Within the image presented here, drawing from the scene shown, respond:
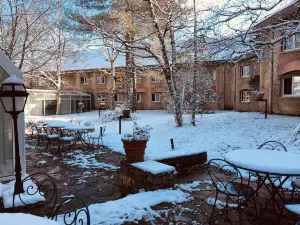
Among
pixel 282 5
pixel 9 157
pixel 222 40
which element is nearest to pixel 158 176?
pixel 9 157

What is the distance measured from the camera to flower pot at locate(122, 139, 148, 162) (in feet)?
17.1

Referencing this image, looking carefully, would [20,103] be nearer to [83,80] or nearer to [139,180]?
[139,180]

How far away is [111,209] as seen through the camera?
148 inches

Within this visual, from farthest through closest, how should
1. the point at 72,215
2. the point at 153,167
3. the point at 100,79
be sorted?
1. the point at 100,79
2. the point at 153,167
3. the point at 72,215

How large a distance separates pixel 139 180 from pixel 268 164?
242 centimetres

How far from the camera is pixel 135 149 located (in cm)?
526

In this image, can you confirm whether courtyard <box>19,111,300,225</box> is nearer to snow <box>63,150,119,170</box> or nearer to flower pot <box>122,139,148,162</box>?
snow <box>63,150,119,170</box>

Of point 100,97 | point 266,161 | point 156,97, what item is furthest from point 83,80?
point 266,161

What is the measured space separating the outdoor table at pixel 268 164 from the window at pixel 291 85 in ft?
39.6

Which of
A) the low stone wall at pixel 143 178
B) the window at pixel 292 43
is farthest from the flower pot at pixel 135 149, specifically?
the window at pixel 292 43

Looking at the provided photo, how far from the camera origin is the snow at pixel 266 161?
10.1 feet

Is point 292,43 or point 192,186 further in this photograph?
point 292,43

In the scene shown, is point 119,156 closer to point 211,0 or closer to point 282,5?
point 211,0

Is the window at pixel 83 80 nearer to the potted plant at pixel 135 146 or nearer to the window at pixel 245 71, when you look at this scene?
the window at pixel 245 71
